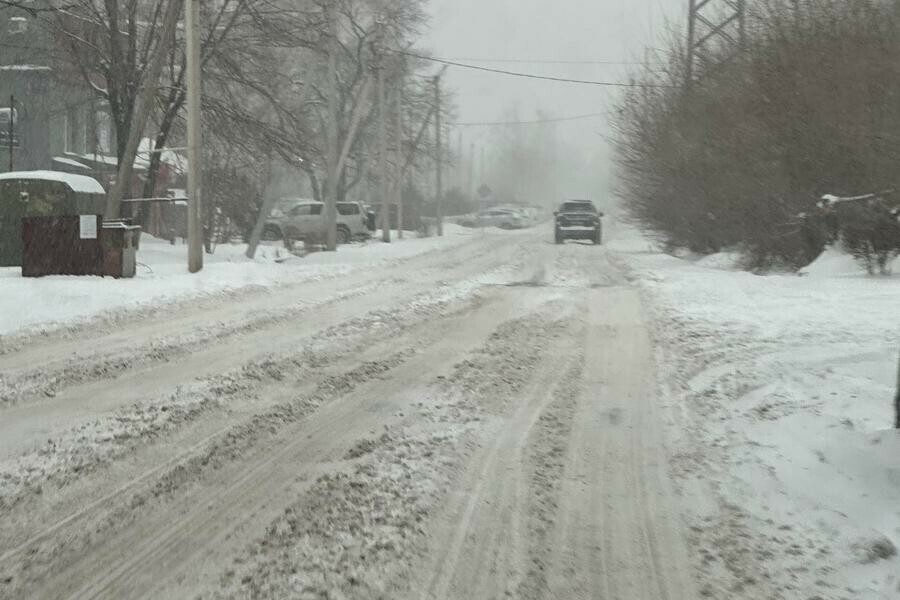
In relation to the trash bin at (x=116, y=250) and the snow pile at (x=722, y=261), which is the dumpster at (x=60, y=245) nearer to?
the trash bin at (x=116, y=250)

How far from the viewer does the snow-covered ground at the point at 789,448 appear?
3.53 meters

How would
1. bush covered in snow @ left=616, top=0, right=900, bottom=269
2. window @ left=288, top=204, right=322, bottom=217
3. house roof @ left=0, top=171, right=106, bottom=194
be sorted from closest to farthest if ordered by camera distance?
1. bush covered in snow @ left=616, top=0, right=900, bottom=269
2. house roof @ left=0, top=171, right=106, bottom=194
3. window @ left=288, top=204, right=322, bottom=217

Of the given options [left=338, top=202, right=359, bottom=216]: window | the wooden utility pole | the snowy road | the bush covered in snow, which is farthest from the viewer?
[left=338, top=202, right=359, bottom=216]: window

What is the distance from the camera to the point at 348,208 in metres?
38.1

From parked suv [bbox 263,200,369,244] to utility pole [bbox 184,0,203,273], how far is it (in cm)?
1852

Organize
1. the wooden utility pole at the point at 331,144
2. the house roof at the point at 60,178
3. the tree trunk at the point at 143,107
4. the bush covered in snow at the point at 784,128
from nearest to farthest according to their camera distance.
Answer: the bush covered in snow at the point at 784,128 → the house roof at the point at 60,178 → the tree trunk at the point at 143,107 → the wooden utility pole at the point at 331,144

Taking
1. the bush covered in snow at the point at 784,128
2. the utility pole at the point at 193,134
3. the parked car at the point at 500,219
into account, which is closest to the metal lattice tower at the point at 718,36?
the bush covered in snow at the point at 784,128

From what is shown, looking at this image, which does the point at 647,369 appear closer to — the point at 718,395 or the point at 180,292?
the point at 718,395

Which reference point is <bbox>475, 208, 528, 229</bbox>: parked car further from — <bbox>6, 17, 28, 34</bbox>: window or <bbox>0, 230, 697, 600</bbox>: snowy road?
<bbox>0, 230, 697, 600</bbox>: snowy road

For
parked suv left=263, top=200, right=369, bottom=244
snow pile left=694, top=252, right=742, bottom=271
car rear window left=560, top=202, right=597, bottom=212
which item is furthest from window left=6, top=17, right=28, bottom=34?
snow pile left=694, top=252, right=742, bottom=271

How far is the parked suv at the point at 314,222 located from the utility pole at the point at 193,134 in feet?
60.8

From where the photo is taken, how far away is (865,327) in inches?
362

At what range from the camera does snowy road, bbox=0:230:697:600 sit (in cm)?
343

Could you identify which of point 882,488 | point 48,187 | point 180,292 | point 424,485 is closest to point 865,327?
point 882,488
